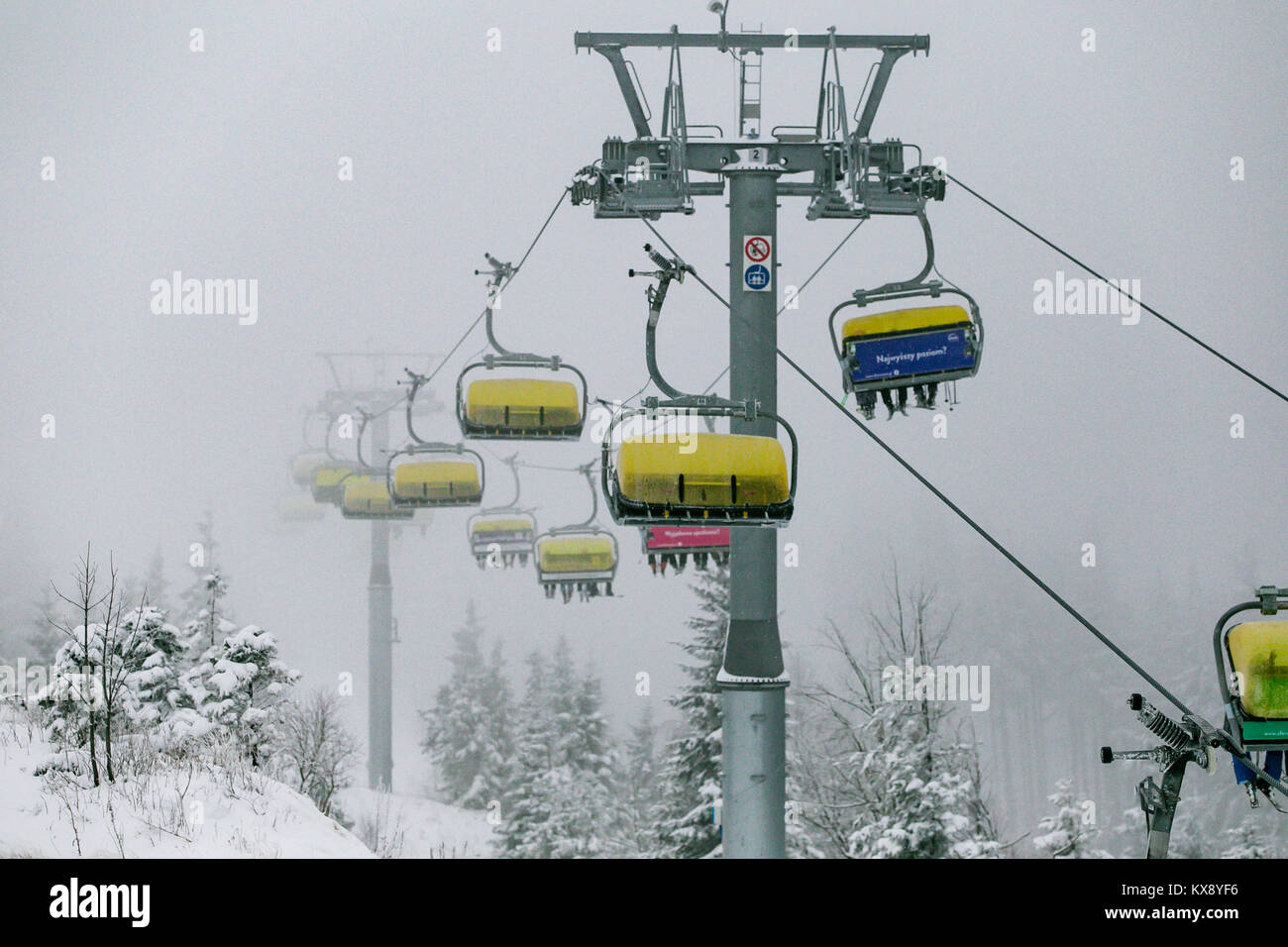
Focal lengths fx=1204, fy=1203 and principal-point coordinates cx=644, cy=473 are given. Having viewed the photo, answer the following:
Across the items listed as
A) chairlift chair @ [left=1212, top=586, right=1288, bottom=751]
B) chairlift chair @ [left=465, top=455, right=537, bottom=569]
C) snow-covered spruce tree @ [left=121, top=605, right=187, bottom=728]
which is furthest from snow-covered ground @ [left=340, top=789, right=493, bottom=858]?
chairlift chair @ [left=1212, top=586, right=1288, bottom=751]

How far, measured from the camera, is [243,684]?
15.2 metres

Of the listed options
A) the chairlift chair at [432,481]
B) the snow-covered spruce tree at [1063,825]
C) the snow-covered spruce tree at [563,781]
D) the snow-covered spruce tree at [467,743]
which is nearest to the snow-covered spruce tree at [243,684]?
the chairlift chair at [432,481]

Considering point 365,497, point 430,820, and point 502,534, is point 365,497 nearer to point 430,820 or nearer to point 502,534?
point 502,534

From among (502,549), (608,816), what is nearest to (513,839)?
(608,816)

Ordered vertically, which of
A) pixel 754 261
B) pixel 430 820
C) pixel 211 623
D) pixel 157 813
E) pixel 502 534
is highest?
pixel 754 261

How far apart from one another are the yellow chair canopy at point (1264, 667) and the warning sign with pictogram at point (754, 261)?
510cm

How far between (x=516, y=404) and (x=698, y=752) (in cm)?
1001

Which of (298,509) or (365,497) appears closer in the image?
(365,497)

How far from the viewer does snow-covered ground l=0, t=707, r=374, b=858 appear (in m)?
7.59

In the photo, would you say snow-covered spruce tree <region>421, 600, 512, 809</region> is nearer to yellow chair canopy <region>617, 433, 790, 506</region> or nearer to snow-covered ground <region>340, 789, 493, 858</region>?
snow-covered ground <region>340, 789, 493, 858</region>

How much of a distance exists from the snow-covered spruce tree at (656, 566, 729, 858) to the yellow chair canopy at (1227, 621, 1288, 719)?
1314 cm

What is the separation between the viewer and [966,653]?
7006cm

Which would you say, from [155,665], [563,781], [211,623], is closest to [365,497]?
[211,623]
